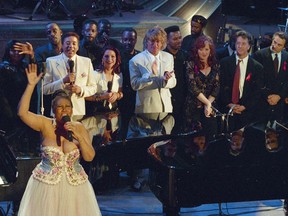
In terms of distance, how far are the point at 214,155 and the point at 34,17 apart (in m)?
6.63

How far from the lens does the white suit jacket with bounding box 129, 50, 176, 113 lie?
413 inches

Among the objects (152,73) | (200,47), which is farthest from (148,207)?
(200,47)

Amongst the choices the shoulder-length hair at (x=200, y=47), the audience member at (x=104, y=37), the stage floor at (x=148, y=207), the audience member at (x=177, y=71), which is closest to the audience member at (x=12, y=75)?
the stage floor at (x=148, y=207)

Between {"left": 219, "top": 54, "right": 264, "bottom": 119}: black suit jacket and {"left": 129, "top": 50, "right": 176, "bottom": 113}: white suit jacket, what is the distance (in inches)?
28.2

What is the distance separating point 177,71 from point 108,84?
1.07 metres

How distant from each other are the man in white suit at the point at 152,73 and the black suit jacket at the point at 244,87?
72 cm

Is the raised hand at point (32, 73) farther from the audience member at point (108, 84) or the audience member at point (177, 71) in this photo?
the audience member at point (177, 71)

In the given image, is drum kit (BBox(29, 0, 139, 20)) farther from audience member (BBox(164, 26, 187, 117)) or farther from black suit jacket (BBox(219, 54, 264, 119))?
black suit jacket (BBox(219, 54, 264, 119))

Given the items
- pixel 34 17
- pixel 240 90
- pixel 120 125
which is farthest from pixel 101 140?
pixel 34 17

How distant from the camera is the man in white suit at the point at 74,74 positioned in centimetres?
1001

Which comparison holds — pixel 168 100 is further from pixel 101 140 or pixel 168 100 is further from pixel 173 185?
pixel 173 185

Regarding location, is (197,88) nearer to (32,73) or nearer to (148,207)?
(148,207)

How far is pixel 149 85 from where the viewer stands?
1048 centimetres

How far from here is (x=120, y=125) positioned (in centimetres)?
984
